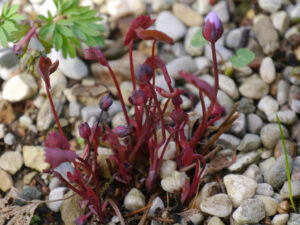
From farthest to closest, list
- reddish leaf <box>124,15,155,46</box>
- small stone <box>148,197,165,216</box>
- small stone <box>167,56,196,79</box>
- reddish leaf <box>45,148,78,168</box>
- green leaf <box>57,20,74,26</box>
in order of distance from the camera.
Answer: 1. small stone <box>167,56,196,79</box>
2. green leaf <box>57,20,74,26</box>
3. small stone <box>148,197,165,216</box>
4. reddish leaf <box>124,15,155,46</box>
5. reddish leaf <box>45,148,78,168</box>

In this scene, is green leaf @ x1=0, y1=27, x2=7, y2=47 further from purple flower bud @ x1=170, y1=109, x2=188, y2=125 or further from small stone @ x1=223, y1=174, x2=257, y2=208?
small stone @ x1=223, y1=174, x2=257, y2=208

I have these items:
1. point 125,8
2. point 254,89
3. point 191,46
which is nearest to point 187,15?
point 191,46

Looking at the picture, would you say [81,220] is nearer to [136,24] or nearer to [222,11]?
[136,24]

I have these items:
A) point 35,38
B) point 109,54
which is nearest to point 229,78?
point 109,54

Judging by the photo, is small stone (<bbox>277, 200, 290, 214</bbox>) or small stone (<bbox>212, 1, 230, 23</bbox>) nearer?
small stone (<bbox>277, 200, 290, 214</bbox>)

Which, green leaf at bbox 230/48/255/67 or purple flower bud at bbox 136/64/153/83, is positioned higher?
purple flower bud at bbox 136/64/153/83

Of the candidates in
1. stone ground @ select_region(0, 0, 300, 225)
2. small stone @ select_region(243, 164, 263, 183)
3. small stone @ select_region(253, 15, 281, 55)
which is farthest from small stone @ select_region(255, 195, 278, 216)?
small stone @ select_region(253, 15, 281, 55)
